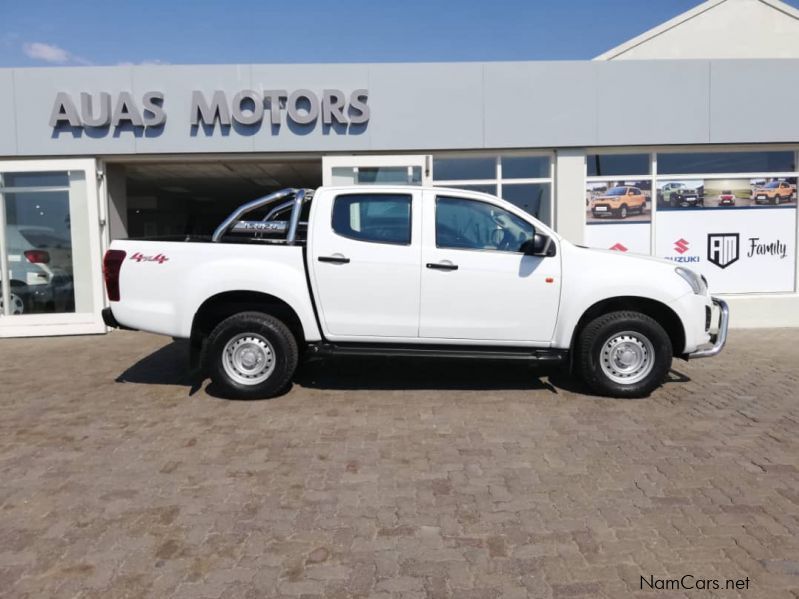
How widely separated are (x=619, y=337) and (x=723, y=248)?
5.38 meters

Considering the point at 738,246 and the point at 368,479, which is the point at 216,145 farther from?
the point at 738,246

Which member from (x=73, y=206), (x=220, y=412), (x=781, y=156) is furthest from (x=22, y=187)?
(x=781, y=156)

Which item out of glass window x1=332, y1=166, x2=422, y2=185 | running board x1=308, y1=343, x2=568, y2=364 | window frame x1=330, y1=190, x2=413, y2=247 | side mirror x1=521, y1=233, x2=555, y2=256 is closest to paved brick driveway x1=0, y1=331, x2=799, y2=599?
running board x1=308, y1=343, x2=568, y2=364

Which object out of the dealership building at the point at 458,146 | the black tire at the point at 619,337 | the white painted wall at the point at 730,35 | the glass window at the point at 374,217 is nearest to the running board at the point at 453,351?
the black tire at the point at 619,337

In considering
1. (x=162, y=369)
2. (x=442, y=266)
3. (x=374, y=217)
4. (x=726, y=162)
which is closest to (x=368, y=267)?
(x=374, y=217)

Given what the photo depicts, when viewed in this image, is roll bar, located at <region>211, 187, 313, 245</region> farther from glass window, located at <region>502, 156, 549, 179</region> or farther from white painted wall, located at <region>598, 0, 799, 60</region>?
white painted wall, located at <region>598, 0, 799, 60</region>

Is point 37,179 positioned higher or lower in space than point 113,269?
higher

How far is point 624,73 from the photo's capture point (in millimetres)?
9375

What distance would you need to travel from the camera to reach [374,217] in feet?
19.2

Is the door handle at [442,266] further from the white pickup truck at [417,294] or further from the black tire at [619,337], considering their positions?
the black tire at [619,337]

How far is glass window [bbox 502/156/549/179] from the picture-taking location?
9.88 meters

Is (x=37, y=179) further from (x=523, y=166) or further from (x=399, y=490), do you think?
(x=399, y=490)

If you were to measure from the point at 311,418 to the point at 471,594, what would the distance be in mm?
2824

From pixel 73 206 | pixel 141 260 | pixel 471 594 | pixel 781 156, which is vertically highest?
pixel 781 156
